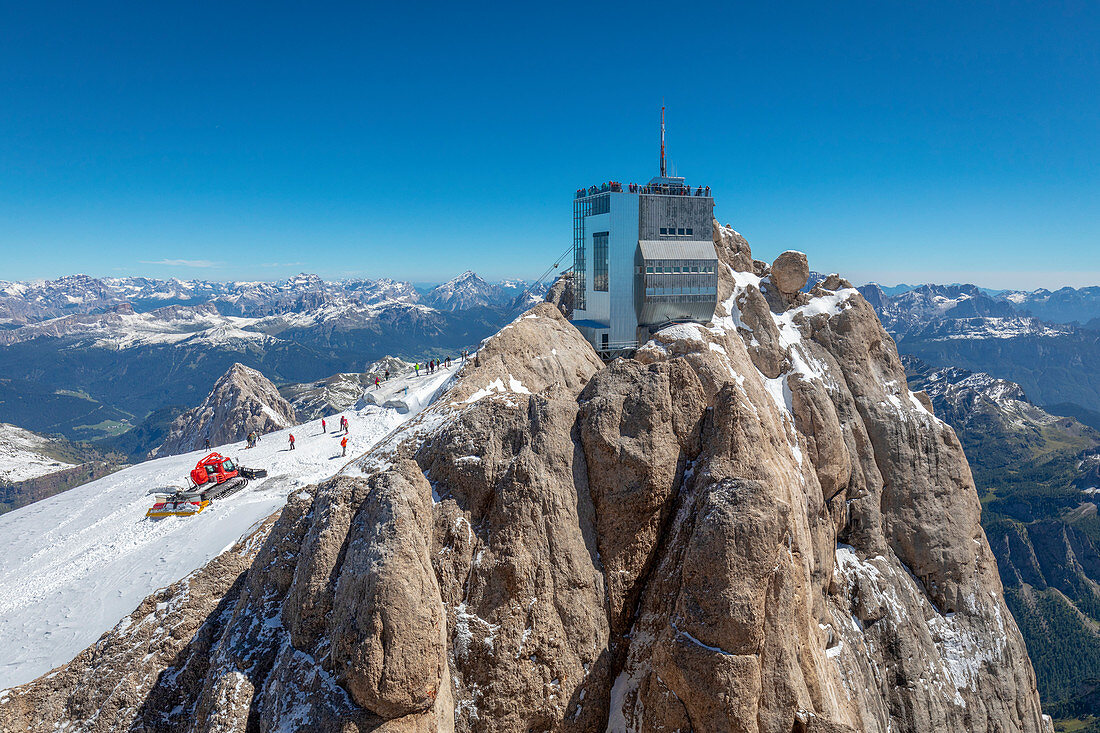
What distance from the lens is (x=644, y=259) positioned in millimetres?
52500

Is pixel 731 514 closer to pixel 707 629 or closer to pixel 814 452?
pixel 707 629

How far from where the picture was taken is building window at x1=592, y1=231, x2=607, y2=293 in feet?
176

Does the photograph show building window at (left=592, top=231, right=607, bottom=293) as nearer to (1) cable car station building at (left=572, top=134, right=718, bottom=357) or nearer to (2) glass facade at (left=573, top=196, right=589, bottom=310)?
(1) cable car station building at (left=572, top=134, right=718, bottom=357)

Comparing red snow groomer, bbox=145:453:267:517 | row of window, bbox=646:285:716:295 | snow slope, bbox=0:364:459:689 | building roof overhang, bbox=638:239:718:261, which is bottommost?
snow slope, bbox=0:364:459:689

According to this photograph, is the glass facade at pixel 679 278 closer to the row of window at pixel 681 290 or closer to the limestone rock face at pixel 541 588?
the row of window at pixel 681 290

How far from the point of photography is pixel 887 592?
46.6 metres

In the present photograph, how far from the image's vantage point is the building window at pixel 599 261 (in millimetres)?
53781

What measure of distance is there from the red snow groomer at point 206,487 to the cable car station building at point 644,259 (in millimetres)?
Result: 35536

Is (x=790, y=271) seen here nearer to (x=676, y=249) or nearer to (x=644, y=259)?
(x=676, y=249)

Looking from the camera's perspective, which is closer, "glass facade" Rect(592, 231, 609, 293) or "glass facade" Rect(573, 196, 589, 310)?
"glass facade" Rect(592, 231, 609, 293)

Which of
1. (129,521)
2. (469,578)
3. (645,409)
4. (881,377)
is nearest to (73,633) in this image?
(129,521)

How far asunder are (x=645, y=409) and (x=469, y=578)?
12.3 metres

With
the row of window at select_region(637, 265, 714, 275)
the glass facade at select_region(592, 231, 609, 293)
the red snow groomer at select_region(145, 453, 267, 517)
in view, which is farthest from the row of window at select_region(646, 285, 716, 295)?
the red snow groomer at select_region(145, 453, 267, 517)

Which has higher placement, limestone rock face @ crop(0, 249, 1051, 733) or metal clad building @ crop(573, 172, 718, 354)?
metal clad building @ crop(573, 172, 718, 354)
